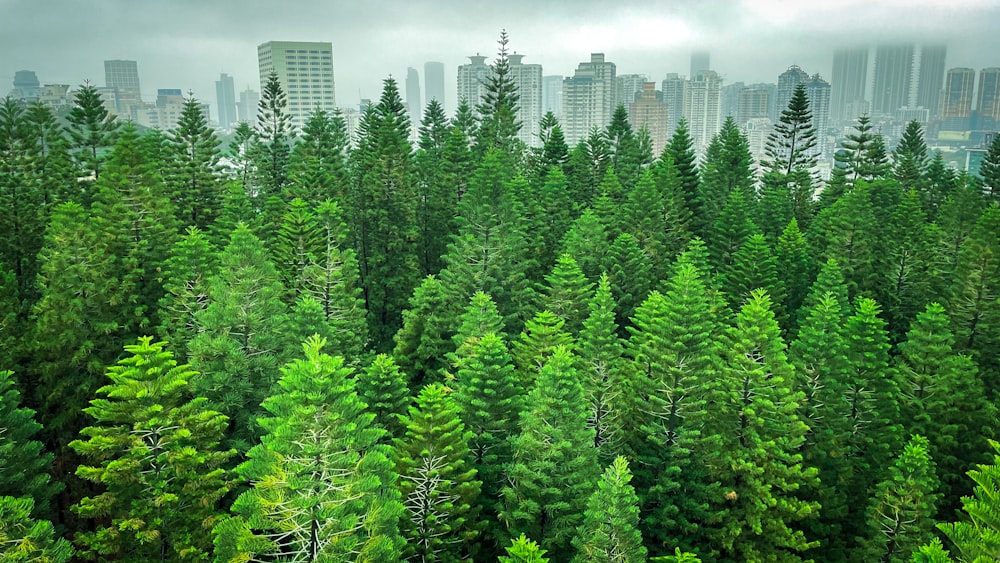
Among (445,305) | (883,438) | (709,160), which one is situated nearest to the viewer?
(883,438)

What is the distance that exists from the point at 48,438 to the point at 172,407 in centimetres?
1383

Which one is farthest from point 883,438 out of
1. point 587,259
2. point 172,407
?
point 172,407

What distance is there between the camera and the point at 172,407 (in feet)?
67.2

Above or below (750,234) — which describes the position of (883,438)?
below

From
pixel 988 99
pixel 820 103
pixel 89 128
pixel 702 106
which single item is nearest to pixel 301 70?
pixel 702 106

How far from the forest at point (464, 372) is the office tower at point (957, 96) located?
5699 inches

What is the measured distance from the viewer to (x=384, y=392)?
2459 cm

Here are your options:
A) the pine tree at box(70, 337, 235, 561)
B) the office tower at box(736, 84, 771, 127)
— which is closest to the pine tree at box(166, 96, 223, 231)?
the pine tree at box(70, 337, 235, 561)

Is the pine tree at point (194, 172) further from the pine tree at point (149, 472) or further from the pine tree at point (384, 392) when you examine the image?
the pine tree at point (149, 472)

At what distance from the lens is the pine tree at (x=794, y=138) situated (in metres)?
62.8

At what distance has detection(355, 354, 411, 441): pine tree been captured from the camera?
24172mm

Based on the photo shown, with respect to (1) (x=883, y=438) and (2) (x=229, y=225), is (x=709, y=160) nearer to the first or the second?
(1) (x=883, y=438)

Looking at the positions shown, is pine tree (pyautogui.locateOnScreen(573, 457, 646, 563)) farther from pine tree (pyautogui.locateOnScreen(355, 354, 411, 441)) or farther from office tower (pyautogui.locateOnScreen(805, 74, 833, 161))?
office tower (pyautogui.locateOnScreen(805, 74, 833, 161))

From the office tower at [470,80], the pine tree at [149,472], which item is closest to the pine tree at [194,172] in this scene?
the pine tree at [149,472]
